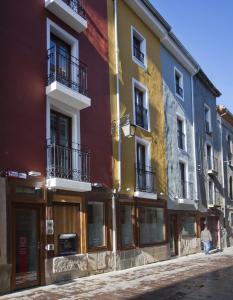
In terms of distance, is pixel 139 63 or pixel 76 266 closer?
pixel 76 266

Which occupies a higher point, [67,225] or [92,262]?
[67,225]

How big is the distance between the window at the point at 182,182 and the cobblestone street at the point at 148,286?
626 centimetres

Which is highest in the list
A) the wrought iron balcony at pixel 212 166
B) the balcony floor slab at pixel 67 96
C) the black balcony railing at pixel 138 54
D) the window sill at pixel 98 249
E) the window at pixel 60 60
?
the black balcony railing at pixel 138 54

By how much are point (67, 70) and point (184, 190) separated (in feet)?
35.4

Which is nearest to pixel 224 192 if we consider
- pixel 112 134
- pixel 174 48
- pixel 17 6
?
pixel 174 48

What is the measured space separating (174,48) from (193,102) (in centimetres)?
384

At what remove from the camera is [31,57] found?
39.4 feet

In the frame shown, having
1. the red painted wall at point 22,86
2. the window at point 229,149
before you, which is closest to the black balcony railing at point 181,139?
the window at point 229,149

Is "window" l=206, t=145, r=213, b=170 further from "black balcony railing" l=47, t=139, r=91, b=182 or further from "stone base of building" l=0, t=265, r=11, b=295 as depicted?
"stone base of building" l=0, t=265, r=11, b=295

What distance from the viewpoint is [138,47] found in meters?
19.0

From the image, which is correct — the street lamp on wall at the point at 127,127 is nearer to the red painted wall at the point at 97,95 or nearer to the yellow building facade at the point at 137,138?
the yellow building facade at the point at 137,138

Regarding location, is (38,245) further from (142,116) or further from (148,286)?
(142,116)

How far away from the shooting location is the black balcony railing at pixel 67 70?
12805 millimetres

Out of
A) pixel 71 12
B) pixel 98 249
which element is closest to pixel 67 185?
pixel 98 249
